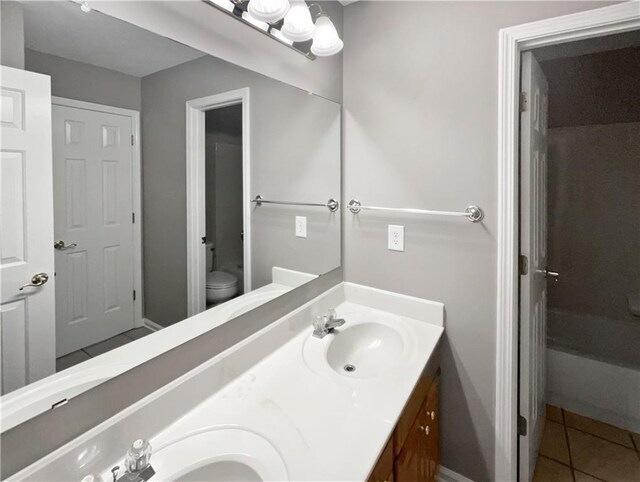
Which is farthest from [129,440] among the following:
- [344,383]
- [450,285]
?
[450,285]

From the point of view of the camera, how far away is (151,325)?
910 millimetres

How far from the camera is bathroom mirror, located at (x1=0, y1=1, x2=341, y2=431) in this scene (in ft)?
2.16

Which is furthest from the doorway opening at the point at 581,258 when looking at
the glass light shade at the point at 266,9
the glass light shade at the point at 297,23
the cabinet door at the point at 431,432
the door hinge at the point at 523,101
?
the glass light shade at the point at 266,9

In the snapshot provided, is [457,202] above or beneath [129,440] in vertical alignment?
above

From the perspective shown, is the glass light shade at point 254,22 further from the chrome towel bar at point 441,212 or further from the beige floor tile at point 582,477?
the beige floor tile at point 582,477

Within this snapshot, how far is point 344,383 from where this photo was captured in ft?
3.47

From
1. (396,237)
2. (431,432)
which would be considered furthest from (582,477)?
(396,237)

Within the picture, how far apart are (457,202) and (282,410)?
1.05 m

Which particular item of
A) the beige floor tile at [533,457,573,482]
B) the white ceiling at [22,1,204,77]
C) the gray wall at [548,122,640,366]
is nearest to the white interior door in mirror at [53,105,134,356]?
the white ceiling at [22,1,204,77]

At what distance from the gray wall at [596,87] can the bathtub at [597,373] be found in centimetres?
142

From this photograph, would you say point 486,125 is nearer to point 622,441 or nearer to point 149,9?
point 149,9

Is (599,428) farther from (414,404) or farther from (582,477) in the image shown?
(414,404)

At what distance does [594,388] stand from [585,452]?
414 mm

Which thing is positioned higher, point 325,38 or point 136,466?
point 325,38
